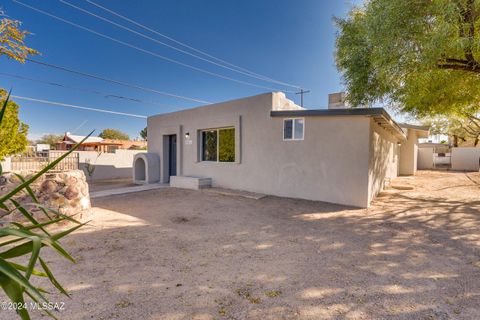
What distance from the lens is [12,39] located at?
8039 mm

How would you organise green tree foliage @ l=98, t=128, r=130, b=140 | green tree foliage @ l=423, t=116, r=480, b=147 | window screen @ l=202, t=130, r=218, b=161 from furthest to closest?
green tree foliage @ l=98, t=128, r=130, b=140
green tree foliage @ l=423, t=116, r=480, b=147
window screen @ l=202, t=130, r=218, b=161

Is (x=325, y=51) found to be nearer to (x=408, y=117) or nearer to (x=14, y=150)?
(x=408, y=117)

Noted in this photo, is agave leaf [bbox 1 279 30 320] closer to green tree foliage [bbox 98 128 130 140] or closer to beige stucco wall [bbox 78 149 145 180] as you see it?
beige stucco wall [bbox 78 149 145 180]

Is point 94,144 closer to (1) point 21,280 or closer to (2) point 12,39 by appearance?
(2) point 12,39

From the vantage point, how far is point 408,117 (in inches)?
349

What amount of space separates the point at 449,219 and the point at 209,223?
6.00 meters

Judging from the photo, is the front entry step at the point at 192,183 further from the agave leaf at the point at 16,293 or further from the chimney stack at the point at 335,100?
the agave leaf at the point at 16,293

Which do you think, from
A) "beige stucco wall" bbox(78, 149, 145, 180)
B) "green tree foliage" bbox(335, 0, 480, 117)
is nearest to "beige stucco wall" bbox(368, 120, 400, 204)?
"green tree foliage" bbox(335, 0, 480, 117)

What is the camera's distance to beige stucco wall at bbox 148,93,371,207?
7336mm

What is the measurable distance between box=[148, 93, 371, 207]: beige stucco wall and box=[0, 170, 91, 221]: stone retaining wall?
5.50 m

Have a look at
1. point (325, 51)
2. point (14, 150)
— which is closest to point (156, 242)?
point (14, 150)

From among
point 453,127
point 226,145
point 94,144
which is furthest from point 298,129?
point 94,144

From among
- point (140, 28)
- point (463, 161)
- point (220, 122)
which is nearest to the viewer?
point (220, 122)

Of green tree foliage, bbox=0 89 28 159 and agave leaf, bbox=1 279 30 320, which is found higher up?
green tree foliage, bbox=0 89 28 159
